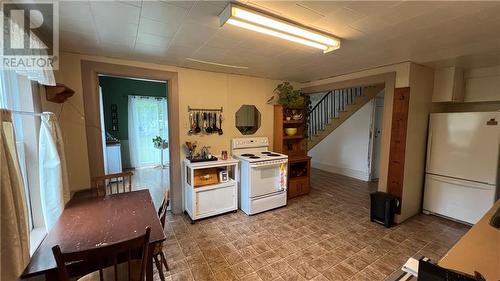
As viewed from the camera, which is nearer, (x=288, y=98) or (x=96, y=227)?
(x=96, y=227)

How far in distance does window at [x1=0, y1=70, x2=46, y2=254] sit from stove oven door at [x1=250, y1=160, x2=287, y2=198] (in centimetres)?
242

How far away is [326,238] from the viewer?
8.97 ft

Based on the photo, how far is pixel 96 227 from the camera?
159 centimetres

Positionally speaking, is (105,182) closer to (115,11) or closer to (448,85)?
(115,11)

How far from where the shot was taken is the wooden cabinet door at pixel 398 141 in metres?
2.98

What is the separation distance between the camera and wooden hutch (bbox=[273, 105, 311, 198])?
411cm

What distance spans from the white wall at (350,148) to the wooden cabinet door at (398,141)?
2.25 m

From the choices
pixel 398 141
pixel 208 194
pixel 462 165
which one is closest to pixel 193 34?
pixel 208 194

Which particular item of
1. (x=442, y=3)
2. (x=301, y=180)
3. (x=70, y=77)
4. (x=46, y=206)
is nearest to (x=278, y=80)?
(x=301, y=180)

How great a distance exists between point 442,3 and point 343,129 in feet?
15.3

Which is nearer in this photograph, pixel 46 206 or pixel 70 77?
pixel 46 206

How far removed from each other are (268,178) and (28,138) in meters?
2.88

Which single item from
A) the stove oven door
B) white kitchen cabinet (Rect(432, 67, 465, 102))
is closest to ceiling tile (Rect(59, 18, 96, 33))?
the stove oven door

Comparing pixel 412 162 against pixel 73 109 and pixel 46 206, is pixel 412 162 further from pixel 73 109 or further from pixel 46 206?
pixel 73 109
